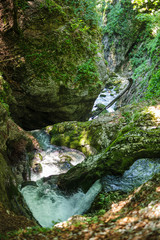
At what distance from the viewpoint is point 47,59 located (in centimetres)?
976

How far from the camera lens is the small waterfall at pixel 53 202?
16.0 feet

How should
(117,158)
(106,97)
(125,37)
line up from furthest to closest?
(125,37) → (106,97) → (117,158)

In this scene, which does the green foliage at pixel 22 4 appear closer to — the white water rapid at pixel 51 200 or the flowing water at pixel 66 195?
the white water rapid at pixel 51 200

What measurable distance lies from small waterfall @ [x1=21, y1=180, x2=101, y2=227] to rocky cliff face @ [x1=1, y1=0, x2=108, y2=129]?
4.62 metres

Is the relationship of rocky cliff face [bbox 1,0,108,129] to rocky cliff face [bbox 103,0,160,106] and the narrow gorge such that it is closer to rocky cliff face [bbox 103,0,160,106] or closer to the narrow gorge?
the narrow gorge

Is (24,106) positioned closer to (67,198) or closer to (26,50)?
(26,50)

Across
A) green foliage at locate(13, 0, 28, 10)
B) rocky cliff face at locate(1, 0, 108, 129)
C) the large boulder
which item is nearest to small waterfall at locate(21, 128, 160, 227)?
the large boulder

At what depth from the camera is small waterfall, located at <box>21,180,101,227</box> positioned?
4867 mm

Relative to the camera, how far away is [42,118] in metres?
12.8

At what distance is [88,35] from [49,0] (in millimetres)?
3197

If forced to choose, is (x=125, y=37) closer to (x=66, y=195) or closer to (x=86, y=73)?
(x=86, y=73)

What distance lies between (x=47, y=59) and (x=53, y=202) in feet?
25.5

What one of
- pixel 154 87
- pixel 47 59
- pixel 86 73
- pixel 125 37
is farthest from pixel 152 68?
pixel 125 37

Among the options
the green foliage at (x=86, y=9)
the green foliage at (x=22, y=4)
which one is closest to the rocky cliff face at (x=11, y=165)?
the green foliage at (x=22, y=4)
